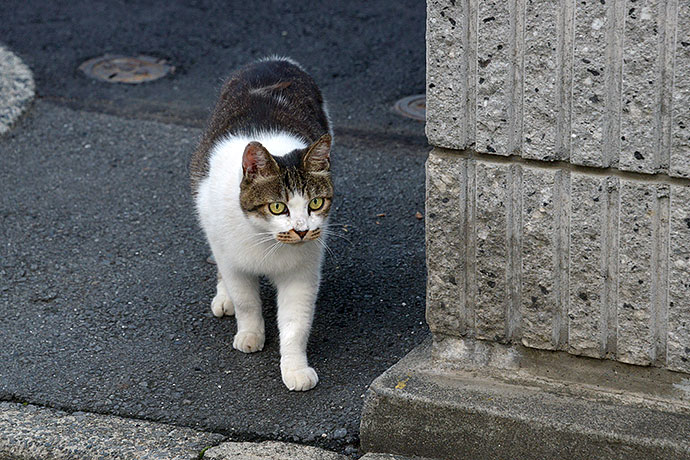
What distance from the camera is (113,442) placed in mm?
3096

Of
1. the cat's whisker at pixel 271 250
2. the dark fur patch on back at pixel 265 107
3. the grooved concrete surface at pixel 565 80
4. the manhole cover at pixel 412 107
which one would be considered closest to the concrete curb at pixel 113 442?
the cat's whisker at pixel 271 250

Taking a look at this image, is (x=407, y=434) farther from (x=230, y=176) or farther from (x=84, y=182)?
(x=84, y=182)

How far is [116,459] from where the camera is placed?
3.03m

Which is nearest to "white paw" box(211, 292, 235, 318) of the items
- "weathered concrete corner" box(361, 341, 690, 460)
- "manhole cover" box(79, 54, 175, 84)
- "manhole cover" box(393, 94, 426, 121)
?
"weathered concrete corner" box(361, 341, 690, 460)

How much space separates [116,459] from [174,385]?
0.46 m

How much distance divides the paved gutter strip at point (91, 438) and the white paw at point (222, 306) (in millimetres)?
788

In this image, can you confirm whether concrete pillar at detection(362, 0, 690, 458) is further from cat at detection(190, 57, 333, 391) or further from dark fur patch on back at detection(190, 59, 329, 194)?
dark fur patch on back at detection(190, 59, 329, 194)

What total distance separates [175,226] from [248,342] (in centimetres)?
127

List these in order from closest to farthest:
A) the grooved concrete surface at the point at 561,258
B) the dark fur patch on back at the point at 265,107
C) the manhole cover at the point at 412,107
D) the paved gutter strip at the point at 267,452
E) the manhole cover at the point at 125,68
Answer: the grooved concrete surface at the point at 561,258
the paved gutter strip at the point at 267,452
the dark fur patch on back at the point at 265,107
the manhole cover at the point at 412,107
the manhole cover at the point at 125,68

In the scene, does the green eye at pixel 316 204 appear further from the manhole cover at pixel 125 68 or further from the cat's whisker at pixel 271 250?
the manhole cover at pixel 125 68

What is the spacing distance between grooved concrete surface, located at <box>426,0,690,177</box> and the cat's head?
0.68m

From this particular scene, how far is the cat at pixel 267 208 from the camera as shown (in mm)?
3250

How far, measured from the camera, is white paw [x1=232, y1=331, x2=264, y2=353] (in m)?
3.64

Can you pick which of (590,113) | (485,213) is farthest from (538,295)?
(590,113)
